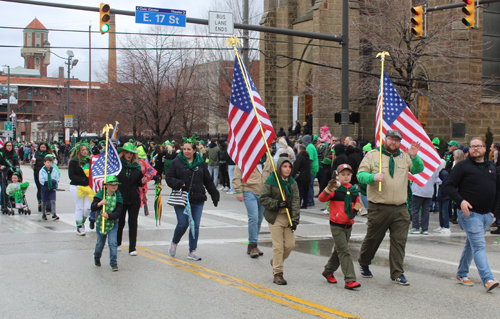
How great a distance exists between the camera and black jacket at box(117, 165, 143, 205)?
27.9ft

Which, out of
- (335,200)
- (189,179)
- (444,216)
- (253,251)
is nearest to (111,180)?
(189,179)

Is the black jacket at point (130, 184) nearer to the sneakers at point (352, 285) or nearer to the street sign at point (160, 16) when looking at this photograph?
the sneakers at point (352, 285)

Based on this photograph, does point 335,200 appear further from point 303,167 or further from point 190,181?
point 303,167

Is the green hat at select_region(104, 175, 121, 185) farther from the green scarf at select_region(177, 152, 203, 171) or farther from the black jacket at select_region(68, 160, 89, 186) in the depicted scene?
the black jacket at select_region(68, 160, 89, 186)

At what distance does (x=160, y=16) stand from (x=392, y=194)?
10.7 m

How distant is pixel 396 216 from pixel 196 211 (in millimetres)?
3132

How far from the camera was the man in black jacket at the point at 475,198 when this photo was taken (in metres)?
6.87

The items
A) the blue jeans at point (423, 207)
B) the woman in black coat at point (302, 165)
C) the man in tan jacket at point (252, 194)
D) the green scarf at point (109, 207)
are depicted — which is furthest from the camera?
the woman in black coat at point (302, 165)

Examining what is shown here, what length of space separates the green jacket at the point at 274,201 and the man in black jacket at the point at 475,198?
1.93m

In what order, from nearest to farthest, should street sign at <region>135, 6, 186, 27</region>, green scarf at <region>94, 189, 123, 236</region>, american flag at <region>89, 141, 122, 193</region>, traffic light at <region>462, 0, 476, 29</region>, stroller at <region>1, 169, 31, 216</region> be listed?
green scarf at <region>94, 189, 123, 236</region>
american flag at <region>89, 141, 122, 193</region>
stroller at <region>1, 169, 31, 216</region>
traffic light at <region>462, 0, 476, 29</region>
street sign at <region>135, 6, 186, 27</region>

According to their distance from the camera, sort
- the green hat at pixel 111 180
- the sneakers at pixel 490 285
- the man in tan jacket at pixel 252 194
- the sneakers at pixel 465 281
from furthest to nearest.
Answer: the man in tan jacket at pixel 252 194 → the green hat at pixel 111 180 → the sneakers at pixel 465 281 → the sneakers at pixel 490 285

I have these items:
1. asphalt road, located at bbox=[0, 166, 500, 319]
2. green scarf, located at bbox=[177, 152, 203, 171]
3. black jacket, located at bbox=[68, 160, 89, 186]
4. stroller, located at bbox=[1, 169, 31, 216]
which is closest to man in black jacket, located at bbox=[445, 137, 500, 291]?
asphalt road, located at bbox=[0, 166, 500, 319]

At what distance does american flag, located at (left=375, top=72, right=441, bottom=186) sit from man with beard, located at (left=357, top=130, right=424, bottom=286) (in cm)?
62

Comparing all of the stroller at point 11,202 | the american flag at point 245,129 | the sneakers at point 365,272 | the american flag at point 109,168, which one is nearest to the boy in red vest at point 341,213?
the sneakers at point 365,272
